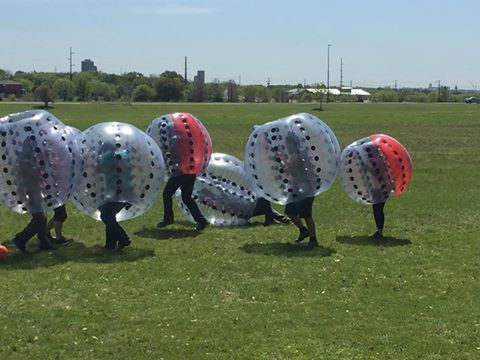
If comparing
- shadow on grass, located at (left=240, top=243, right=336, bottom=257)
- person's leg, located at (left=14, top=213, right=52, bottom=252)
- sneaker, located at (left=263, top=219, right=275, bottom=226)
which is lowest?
shadow on grass, located at (left=240, top=243, right=336, bottom=257)

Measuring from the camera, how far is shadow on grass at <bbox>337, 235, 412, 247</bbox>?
1173cm

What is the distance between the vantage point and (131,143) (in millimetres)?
10992

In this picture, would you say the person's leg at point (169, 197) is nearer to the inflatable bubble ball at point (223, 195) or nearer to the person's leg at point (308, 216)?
the inflatable bubble ball at point (223, 195)

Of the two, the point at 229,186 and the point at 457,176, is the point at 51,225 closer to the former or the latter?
the point at 229,186

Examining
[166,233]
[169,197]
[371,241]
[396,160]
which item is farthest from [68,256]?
[396,160]

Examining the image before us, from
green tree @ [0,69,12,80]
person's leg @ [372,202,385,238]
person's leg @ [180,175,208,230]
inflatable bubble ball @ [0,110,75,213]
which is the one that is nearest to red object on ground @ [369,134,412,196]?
person's leg @ [372,202,385,238]

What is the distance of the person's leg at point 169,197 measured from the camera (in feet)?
42.6

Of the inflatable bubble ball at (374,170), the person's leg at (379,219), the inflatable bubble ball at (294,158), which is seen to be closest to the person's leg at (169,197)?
the inflatable bubble ball at (294,158)

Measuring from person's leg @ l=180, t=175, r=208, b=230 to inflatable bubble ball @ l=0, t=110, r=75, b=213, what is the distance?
2.67 m

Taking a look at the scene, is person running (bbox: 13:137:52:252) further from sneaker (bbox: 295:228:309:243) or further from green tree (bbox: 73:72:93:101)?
green tree (bbox: 73:72:93:101)

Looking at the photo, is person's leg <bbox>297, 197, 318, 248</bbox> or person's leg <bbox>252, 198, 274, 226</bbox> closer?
person's leg <bbox>297, 197, 318, 248</bbox>

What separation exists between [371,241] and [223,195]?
2986mm

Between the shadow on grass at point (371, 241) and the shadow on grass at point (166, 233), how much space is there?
2616 millimetres

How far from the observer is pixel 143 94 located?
114250 mm
